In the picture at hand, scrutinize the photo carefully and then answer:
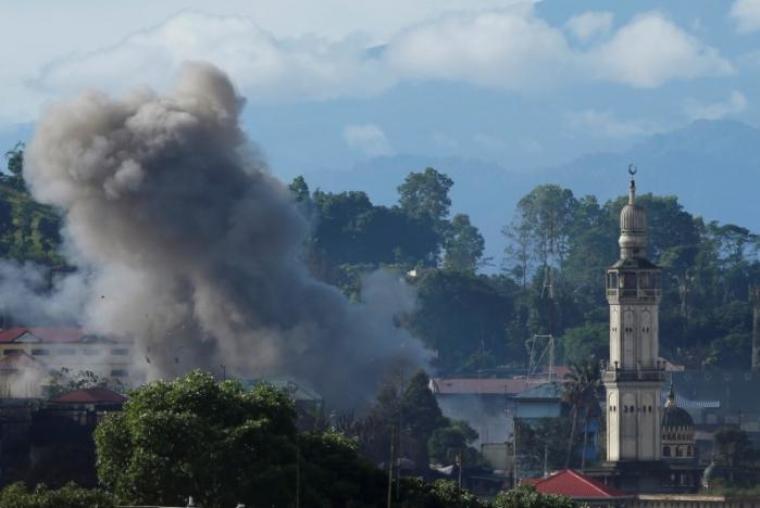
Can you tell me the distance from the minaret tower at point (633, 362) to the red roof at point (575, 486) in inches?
354

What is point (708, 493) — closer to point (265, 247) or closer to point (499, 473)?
point (499, 473)

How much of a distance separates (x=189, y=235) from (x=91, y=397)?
2079cm

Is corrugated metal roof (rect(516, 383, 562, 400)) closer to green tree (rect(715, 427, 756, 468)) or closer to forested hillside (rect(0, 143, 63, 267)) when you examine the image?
green tree (rect(715, 427, 756, 468))

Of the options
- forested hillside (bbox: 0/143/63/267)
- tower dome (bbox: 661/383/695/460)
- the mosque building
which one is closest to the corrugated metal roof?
tower dome (bbox: 661/383/695/460)

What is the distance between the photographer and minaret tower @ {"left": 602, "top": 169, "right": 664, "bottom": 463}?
162m

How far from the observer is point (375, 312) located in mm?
169500

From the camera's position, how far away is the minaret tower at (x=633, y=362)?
16162cm

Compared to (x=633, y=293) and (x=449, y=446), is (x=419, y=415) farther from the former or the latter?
(x=633, y=293)

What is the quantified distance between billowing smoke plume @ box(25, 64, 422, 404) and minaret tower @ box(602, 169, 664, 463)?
15.5 metres

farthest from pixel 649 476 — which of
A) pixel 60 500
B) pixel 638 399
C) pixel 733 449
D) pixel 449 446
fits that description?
pixel 60 500

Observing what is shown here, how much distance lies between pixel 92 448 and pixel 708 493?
51389mm

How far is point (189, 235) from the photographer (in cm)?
14788

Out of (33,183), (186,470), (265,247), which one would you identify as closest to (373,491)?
(186,470)

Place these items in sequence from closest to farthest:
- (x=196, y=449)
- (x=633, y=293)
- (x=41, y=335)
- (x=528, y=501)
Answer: (x=196, y=449), (x=528, y=501), (x=633, y=293), (x=41, y=335)
